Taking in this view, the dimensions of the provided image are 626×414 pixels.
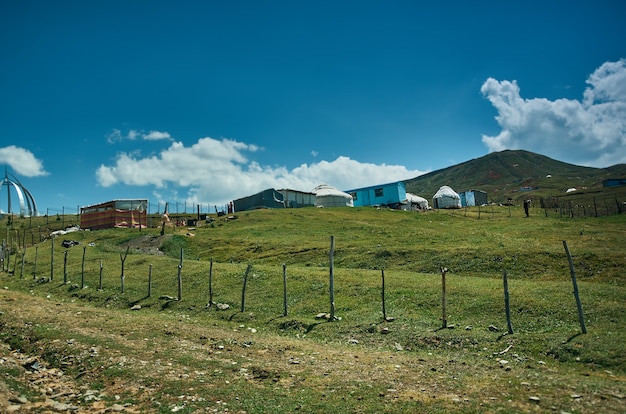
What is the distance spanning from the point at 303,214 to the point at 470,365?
56488 millimetres

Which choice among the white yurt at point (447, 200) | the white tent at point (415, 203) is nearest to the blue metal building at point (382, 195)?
the white tent at point (415, 203)

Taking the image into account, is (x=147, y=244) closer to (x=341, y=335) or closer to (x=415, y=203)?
(x=341, y=335)

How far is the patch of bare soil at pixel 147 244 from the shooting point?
4794 cm

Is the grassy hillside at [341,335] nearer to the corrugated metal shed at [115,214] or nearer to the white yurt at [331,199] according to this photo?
the corrugated metal shed at [115,214]

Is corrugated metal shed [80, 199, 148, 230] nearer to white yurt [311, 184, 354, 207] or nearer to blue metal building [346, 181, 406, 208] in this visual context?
white yurt [311, 184, 354, 207]

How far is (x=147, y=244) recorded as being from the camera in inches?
1993

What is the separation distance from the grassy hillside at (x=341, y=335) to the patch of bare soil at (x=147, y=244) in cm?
845

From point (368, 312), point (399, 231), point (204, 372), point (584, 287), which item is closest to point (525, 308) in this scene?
point (584, 287)

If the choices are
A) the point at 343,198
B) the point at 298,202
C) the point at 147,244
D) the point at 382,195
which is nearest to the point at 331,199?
the point at 343,198

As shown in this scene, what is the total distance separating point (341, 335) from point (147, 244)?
38.5m

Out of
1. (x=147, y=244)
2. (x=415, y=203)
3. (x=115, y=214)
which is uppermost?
(x=415, y=203)

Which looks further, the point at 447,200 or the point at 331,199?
the point at 447,200

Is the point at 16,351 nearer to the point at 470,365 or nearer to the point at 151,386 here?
the point at 151,386

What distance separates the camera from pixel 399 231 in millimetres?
48531
